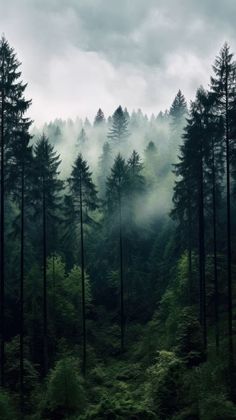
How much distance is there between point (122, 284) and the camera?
43281 mm

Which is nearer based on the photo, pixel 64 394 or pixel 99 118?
pixel 64 394

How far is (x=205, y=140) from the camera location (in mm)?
29500

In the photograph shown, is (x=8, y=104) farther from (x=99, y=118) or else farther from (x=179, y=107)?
(x=99, y=118)

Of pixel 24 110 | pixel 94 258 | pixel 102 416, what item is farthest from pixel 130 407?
pixel 94 258

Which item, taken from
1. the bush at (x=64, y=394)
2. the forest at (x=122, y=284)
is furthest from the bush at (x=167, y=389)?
the bush at (x=64, y=394)

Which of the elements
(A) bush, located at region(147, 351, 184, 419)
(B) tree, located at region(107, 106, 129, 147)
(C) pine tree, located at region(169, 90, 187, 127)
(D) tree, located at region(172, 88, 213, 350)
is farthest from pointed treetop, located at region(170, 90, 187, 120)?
(A) bush, located at region(147, 351, 184, 419)

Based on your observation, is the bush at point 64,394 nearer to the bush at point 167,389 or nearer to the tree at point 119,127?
the bush at point 167,389

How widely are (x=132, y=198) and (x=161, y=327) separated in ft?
52.6

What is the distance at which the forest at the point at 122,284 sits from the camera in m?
21.5

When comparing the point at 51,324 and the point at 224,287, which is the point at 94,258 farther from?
the point at 224,287

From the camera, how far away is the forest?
2155 centimetres

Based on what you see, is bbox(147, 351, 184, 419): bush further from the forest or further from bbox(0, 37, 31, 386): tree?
bbox(0, 37, 31, 386): tree

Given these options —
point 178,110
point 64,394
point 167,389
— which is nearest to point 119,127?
point 178,110

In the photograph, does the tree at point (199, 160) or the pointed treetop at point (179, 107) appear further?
the pointed treetop at point (179, 107)
